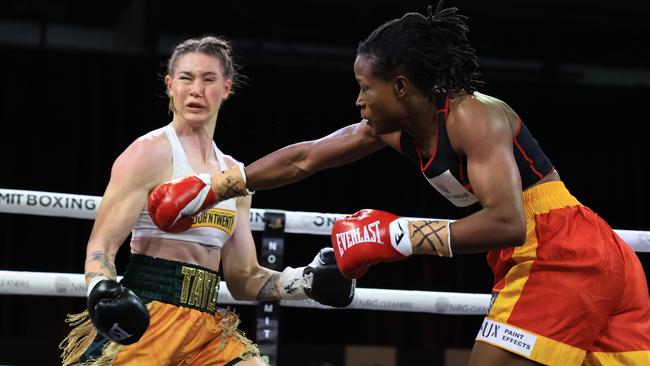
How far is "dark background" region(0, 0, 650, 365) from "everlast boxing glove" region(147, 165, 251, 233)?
3.58m

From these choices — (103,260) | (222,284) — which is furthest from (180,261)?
(222,284)

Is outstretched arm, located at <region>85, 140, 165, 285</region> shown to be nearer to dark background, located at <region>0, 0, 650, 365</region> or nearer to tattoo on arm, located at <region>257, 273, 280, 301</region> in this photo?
tattoo on arm, located at <region>257, 273, 280, 301</region>

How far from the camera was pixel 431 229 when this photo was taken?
174cm

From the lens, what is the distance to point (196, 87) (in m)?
2.36

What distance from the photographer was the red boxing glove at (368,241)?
1.75m

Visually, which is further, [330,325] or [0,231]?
[330,325]

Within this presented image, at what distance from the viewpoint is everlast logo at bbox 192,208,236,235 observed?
2195mm

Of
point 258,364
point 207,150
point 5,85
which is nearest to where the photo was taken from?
point 258,364

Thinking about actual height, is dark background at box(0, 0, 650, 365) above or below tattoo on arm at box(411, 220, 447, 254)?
above

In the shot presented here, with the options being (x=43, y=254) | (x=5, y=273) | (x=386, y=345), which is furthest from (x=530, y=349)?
(x=43, y=254)

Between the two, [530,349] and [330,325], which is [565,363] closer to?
[530,349]

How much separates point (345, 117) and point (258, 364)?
4.05m

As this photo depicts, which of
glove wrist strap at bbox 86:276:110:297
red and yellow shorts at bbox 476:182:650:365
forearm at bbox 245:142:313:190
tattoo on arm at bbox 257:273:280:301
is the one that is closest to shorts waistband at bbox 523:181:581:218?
red and yellow shorts at bbox 476:182:650:365

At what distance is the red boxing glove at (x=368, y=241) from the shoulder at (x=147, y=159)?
0.57m
